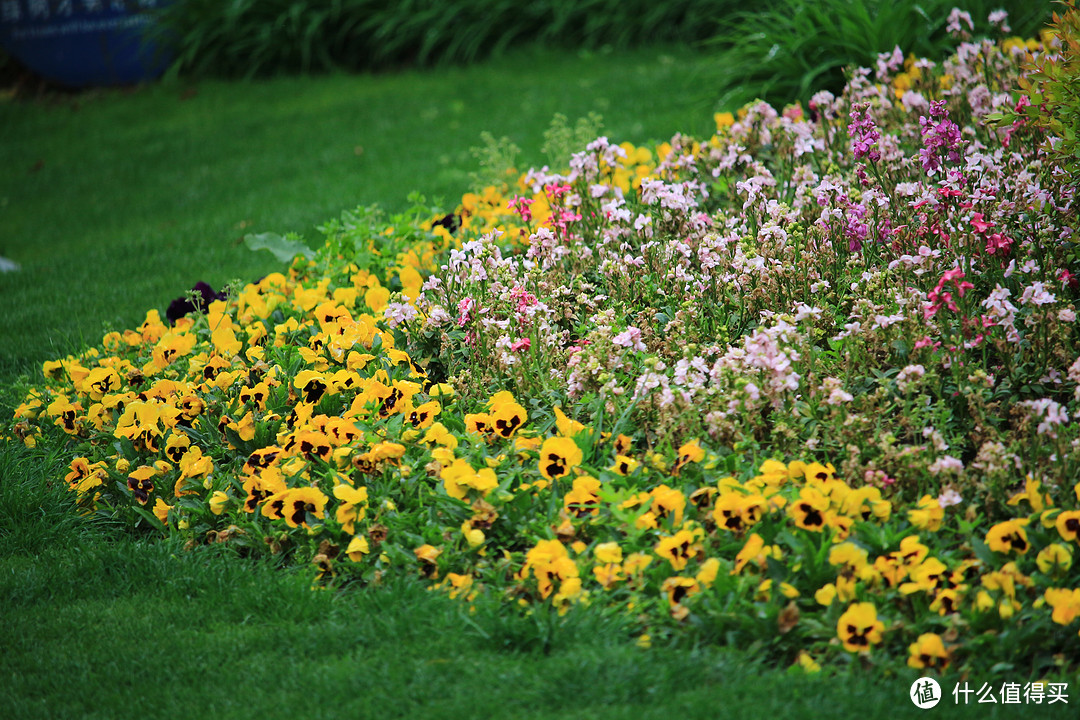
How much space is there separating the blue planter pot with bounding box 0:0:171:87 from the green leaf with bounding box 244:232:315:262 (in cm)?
758

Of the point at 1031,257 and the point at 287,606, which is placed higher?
the point at 1031,257

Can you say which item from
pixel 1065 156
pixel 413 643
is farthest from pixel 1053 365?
pixel 413 643

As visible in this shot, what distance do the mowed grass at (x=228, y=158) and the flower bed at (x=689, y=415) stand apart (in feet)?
5.57

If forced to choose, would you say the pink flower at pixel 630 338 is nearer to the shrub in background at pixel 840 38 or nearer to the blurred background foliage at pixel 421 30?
the shrub in background at pixel 840 38

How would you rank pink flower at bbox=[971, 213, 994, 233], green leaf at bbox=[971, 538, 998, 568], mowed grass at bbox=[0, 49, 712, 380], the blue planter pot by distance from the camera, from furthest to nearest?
the blue planter pot → mowed grass at bbox=[0, 49, 712, 380] → pink flower at bbox=[971, 213, 994, 233] → green leaf at bbox=[971, 538, 998, 568]

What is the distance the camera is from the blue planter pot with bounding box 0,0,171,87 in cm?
1174

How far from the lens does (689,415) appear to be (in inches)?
128

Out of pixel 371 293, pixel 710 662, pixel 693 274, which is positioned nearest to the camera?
pixel 710 662

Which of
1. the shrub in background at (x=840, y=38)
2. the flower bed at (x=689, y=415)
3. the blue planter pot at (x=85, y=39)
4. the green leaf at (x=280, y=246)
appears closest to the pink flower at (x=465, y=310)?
the flower bed at (x=689, y=415)

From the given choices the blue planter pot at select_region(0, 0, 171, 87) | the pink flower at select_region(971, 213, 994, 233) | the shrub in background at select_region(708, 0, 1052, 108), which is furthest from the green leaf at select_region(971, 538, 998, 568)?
the blue planter pot at select_region(0, 0, 171, 87)

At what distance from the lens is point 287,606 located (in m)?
2.93

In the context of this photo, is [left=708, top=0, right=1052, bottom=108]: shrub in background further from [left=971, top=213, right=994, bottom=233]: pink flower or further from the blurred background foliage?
[left=971, top=213, right=994, bottom=233]: pink flower

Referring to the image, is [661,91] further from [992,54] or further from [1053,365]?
[1053,365]

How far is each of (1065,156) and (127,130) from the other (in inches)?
375
